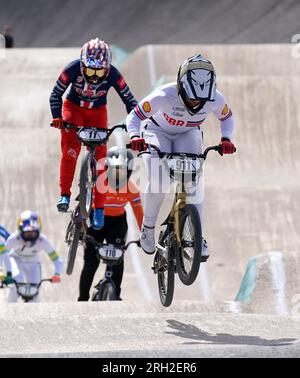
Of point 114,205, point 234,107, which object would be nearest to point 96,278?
point 114,205

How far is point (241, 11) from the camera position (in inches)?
1226

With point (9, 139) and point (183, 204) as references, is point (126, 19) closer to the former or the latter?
point (9, 139)

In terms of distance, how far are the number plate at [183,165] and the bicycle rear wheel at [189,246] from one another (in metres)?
0.38

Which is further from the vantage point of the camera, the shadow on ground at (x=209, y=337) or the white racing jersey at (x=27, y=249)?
the white racing jersey at (x=27, y=249)

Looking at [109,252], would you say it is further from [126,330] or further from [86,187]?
[126,330]

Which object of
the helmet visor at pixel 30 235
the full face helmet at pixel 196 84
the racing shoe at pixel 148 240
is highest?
the full face helmet at pixel 196 84

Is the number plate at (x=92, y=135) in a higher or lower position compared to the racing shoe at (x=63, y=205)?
higher

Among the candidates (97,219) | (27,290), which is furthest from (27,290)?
(97,219)

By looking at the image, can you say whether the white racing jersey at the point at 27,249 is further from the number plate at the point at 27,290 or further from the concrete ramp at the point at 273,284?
the concrete ramp at the point at 273,284

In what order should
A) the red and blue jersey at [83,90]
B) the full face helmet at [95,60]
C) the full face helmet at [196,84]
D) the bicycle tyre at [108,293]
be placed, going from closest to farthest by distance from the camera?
the full face helmet at [196,84], the full face helmet at [95,60], the red and blue jersey at [83,90], the bicycle tyre at [108,293]

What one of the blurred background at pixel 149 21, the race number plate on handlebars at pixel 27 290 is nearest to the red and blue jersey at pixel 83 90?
the race number plate on handlebars at pixel 27 290

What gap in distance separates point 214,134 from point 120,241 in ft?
24.2

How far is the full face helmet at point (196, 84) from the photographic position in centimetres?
977

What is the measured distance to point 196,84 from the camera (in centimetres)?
977
